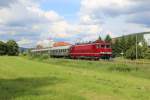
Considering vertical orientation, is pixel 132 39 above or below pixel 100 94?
above

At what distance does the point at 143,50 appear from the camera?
96.1 metres

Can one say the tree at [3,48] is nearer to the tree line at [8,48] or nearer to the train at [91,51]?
the tree line at [8,48]

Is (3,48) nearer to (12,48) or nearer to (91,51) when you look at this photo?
(12,48)

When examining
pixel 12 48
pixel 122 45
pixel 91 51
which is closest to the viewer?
pixel 91 51

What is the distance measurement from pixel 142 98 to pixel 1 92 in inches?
275

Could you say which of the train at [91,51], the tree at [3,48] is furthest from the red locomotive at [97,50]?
the tree at [3,48]

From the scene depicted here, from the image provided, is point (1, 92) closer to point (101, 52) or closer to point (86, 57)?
point (101, 52)

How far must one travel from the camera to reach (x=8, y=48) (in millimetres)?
145125

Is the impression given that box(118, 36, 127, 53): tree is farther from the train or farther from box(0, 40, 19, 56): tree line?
box(0, 40, 19, 56): tree line

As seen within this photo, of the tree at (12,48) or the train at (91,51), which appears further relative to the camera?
the tree at (12,48)

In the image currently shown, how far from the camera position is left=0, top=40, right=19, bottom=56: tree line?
143250 millimetres

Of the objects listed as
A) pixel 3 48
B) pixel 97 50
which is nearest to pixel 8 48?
pixel 3 48

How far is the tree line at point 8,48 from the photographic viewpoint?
470 feet

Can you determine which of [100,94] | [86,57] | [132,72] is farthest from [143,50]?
[100,94]
